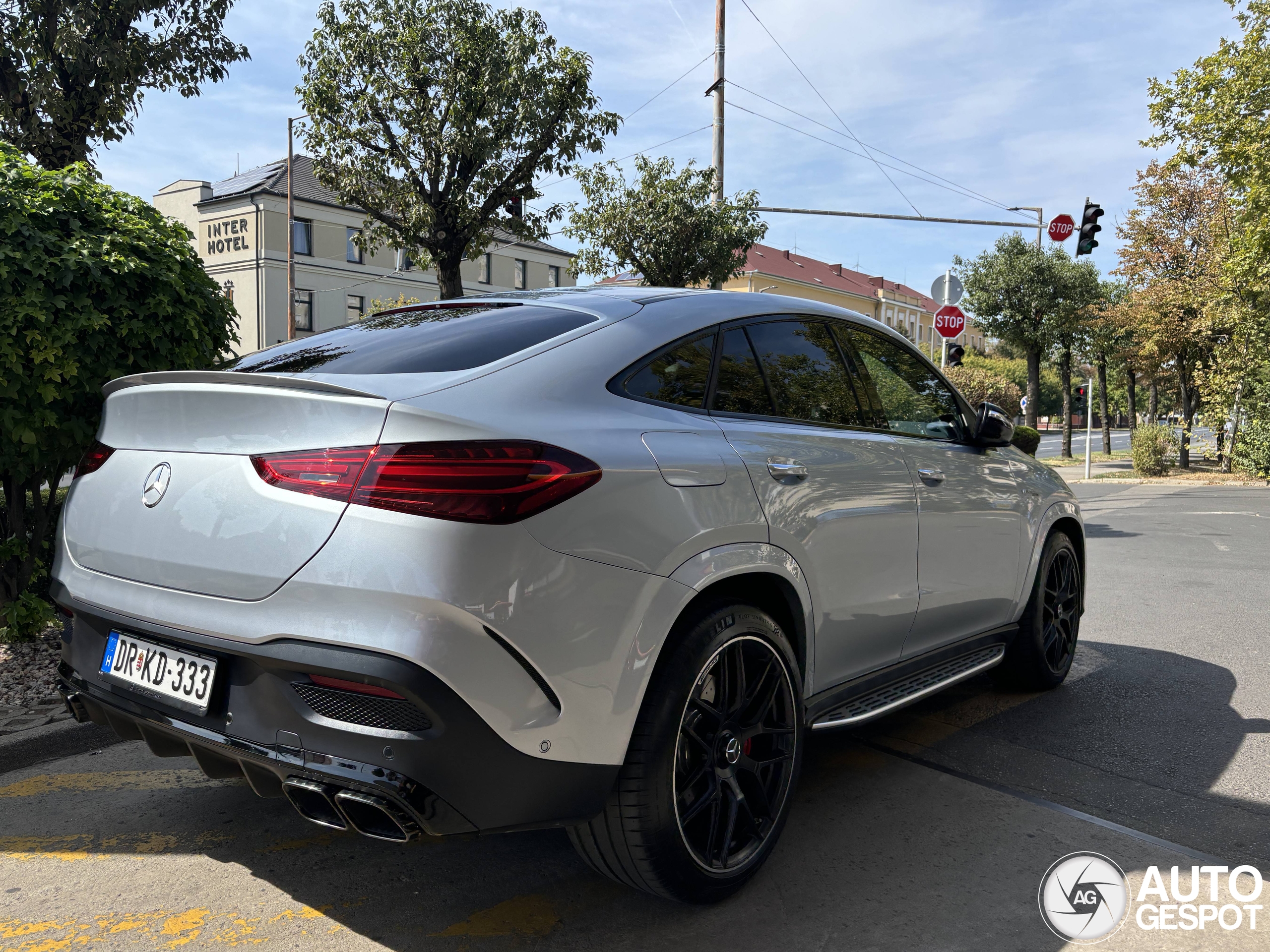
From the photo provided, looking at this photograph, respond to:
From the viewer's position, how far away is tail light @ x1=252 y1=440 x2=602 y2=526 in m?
2.11

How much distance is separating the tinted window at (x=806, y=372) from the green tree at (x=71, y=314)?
2951mm

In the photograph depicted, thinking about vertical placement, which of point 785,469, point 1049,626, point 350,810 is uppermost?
point 785,469

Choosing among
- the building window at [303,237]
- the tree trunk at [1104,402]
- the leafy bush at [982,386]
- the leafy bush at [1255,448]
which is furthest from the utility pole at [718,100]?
the building window at [303,237]

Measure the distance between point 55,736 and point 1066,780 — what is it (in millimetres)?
3927

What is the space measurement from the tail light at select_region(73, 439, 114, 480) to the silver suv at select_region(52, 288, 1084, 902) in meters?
0.01

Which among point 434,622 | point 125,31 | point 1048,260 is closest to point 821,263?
point 1048,260

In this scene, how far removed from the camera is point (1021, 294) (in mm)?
40969

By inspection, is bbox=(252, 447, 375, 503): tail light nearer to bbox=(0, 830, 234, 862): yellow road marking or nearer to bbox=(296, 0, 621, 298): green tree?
bbox=(0, 830, 234, 862): yellow road marking

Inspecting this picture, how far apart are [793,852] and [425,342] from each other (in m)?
1.92

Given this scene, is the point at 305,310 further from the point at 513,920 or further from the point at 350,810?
the point at 350,810

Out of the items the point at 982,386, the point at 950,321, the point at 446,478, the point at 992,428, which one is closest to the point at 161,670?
the point at 446,478

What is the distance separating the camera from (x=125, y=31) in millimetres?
7844

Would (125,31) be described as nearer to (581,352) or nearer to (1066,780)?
(581,352)

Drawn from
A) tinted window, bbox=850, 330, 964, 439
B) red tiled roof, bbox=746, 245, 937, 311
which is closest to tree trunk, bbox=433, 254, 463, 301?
tinted window, bbox=850, 330, 964, 439
